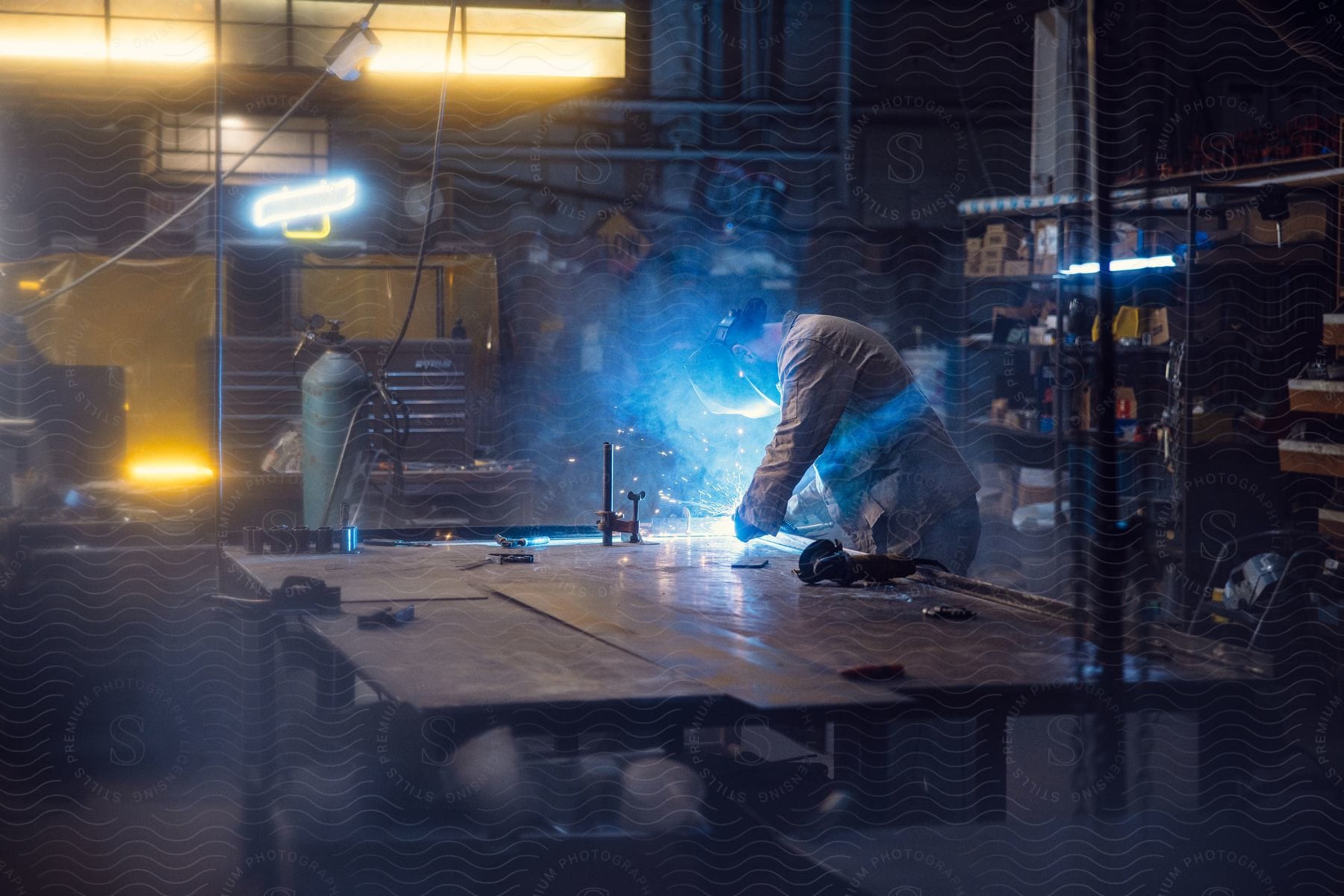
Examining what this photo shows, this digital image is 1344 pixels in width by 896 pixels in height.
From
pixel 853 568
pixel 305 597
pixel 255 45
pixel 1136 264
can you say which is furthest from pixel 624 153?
pixel 305 597

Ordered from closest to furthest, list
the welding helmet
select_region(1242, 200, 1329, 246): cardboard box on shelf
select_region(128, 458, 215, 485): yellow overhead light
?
the welding helmet → select_region(128, 458, 215, 485): yellow overhead light → select_region(1242, 200, 1329, 246): cardboard box on shelf

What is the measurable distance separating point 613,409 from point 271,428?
6.65 ft

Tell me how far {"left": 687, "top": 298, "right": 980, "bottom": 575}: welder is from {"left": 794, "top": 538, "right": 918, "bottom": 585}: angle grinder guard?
0.46m

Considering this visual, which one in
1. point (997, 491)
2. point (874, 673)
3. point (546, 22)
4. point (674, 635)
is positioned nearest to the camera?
point (874, 673)

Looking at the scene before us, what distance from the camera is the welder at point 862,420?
332 centimetres

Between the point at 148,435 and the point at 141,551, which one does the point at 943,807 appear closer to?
the point at 141,551

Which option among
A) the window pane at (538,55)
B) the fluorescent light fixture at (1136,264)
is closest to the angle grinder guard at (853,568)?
the fluorescent light fixture at (1136,264)

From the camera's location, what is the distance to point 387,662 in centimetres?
217

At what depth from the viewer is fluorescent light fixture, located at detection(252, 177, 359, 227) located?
3.44 metres

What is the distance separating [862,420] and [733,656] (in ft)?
4.87

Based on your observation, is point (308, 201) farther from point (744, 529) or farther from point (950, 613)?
point (950, 613)

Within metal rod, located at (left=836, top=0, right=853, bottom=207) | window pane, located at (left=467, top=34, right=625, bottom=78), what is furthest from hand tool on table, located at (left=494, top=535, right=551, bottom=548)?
metal rod, located at (left=836, top=0, right=853, bottom=207)

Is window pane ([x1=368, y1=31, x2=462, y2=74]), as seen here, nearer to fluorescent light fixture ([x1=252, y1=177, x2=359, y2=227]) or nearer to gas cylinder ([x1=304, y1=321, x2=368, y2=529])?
fluorescent light fixture ([x1=252, y1=177, x2=359, y2=227])

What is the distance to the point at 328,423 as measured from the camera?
12.2 feet
